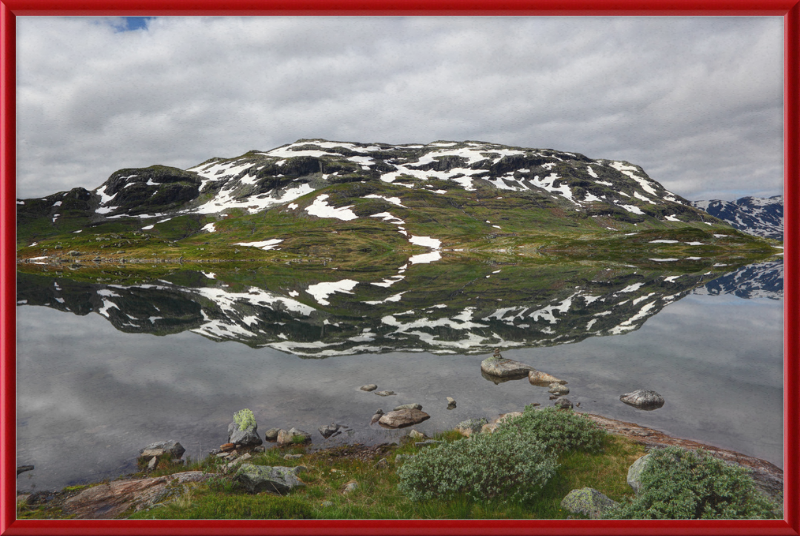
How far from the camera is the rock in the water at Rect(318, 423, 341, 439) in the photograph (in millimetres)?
15867

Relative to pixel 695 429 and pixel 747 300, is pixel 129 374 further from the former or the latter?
pixel 747 300

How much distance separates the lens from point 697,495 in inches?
307

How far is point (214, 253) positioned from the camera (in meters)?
137

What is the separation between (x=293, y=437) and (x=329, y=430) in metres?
1.47

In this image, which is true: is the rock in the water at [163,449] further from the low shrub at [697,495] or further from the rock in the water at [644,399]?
the rock in the water at [644,399]

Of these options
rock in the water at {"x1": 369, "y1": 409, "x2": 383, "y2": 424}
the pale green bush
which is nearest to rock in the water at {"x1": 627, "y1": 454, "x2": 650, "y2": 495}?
rock in the water at {"x1": 369, "y1": 409, "x2": 383, "y2": 424}

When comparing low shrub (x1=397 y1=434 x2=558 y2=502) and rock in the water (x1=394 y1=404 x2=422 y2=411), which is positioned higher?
low shrub (x1=397 y1=434 x2=558 y2=502)

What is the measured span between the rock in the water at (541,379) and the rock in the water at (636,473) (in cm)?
1099

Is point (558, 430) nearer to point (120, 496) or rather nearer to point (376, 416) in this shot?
point (376, 416)

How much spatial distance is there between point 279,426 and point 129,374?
1228 cm

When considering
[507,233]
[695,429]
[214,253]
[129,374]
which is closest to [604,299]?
[695,429]

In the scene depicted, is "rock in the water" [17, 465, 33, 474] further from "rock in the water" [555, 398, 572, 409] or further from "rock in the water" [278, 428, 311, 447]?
"rock in the water" [555, 398, 572, 409]

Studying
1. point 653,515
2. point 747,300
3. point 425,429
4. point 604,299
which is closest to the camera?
point 653,515

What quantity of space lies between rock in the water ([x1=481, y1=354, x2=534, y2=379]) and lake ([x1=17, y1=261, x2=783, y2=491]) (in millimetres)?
1203
